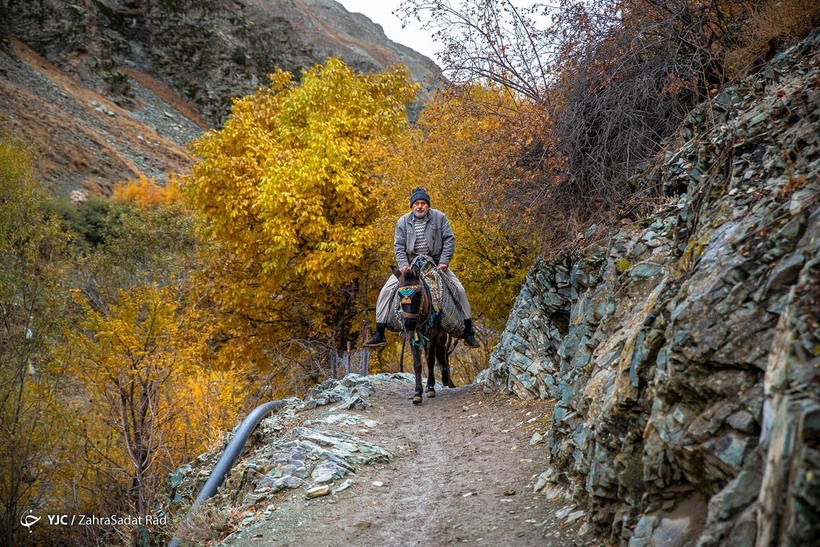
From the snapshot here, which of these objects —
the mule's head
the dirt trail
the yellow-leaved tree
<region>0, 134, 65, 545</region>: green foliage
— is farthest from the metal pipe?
<region>0, 134, 65, 545</region>: green foliage

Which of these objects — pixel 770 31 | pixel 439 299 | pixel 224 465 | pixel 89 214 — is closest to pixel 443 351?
pixel 439 299

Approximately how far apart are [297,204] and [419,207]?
568 centimetres

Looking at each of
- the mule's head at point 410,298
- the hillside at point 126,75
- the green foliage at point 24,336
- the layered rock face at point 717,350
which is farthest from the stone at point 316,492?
the hillside at point 126,75

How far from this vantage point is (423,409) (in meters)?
9.30

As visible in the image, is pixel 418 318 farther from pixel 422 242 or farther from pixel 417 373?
pixel 422 242

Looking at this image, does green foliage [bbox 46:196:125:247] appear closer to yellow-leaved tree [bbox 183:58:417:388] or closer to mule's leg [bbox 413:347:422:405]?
yellow-leaved tree [bbox 183:58:417:388]

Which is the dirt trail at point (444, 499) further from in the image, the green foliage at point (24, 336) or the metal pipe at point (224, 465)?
the green foliage at point (24, 336)

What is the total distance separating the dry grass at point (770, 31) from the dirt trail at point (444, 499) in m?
4.26

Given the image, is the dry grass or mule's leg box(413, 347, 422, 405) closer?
the dry grass

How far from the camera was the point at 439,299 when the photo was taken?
946 cm

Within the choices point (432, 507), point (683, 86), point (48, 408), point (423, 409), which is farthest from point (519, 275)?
point (48, 408)

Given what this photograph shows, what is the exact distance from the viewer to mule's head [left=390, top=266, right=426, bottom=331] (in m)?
8.82

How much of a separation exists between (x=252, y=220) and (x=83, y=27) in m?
62.0

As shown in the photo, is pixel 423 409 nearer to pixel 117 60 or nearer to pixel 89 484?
pixel 89 484
